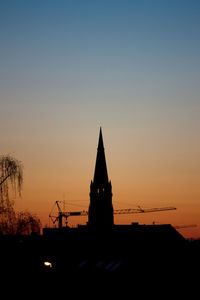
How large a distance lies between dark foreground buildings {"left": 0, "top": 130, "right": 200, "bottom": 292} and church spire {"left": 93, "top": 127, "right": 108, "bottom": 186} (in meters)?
82.1

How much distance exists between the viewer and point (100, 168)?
15525cm

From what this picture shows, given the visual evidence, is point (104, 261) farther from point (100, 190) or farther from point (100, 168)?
point (100, 190)

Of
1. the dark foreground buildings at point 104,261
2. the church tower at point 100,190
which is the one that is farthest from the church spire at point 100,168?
the dark foreground buildings at point 104,261

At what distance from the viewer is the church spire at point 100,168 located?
154 meters

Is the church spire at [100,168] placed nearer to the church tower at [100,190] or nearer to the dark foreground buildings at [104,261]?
the church tower at [100,190]

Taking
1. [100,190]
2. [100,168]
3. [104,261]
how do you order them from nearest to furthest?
[104,261] < [100,168] < [100,190]

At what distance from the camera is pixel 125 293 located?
145 feet

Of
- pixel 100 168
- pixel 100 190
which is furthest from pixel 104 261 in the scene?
pixel 100 190

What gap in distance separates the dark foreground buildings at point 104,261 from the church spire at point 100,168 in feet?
269

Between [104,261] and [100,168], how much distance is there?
101946 mm

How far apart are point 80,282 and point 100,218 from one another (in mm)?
99419

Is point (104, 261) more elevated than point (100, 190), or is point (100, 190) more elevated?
point (100, 190)

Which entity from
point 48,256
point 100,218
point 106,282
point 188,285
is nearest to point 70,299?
point 106,282

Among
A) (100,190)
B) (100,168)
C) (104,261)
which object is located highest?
(100,168)
